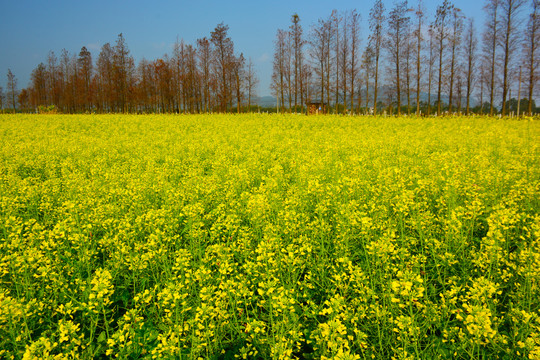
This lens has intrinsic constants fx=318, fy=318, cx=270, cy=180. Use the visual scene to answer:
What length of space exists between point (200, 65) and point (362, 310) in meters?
63.8

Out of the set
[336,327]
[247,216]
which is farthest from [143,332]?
[247,216]

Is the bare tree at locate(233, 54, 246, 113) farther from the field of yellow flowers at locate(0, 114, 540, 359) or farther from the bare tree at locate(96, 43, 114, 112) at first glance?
the field of yellow flowers at locate(0, 114, 540, 359)

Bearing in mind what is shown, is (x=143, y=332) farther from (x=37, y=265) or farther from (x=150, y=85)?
(x=150, y=85)

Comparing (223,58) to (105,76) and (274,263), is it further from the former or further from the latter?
(274,263)

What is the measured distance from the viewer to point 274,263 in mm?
3461

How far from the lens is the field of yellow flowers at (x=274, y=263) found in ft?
9.43

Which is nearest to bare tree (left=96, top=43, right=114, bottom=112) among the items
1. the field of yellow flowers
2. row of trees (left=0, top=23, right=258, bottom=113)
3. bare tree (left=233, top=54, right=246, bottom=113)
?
row of trees (left=0, top=23, right=258, bottom=113)

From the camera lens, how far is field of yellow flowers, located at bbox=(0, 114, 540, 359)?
287cm

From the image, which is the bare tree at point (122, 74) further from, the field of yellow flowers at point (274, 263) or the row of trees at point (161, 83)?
the field of yellow flowers at point (274, 263)

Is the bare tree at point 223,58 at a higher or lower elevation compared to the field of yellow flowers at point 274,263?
higher

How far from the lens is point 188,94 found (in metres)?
65.0

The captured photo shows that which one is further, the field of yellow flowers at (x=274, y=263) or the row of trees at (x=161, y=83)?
the row of trees at (x=161, y=83)

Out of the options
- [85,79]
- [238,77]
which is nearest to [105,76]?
[85,79]

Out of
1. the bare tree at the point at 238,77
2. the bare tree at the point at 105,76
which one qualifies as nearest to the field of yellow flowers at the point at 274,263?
the bare tree at the point at 238,77
